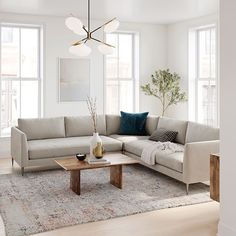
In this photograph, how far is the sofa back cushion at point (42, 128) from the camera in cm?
647

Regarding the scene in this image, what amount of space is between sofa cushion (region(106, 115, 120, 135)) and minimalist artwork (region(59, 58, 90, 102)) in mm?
899

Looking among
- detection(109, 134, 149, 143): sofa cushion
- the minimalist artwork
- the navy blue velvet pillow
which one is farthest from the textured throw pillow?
the minimalist artwork

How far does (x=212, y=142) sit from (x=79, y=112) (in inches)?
141

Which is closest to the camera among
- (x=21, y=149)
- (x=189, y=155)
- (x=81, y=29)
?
(x=189, y=155)

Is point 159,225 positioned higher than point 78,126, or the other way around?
point 78,126

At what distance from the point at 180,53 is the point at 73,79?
7.78 ft

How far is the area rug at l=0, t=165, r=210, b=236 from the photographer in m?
3.92

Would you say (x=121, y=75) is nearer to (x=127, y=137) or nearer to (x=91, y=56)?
(x=91, y=56)

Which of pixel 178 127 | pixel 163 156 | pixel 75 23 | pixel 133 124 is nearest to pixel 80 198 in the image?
pixel 163 156

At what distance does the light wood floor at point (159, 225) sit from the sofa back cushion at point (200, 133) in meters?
1.41

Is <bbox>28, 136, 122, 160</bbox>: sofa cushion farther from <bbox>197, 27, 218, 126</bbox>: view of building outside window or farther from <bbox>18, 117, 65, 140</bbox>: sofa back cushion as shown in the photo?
<bbox>197, 27, 218, 126</bbox>: view of building outside window

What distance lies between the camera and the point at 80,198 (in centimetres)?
463

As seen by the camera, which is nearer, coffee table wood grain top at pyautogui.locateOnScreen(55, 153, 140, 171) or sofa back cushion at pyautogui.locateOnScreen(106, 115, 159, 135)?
coffee table wood grain top at pyautogui.locateOnScreen(55, 153, 140, 171)

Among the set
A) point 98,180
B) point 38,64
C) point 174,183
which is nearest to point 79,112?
point 38,64
